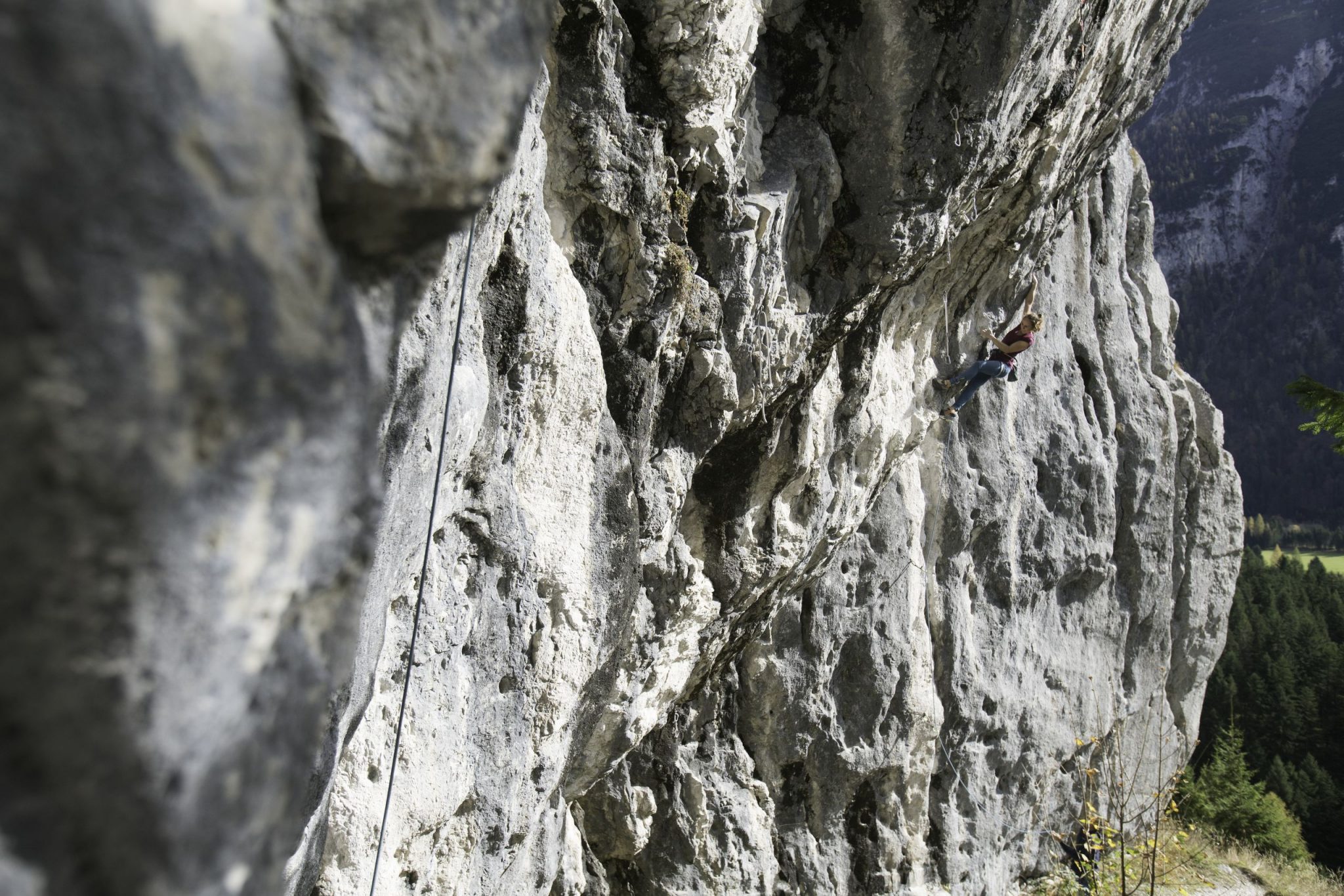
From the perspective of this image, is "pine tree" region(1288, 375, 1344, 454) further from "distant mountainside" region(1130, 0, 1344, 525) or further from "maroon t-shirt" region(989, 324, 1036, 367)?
"distant mountainside" region(1130, 0, 1344, 525)

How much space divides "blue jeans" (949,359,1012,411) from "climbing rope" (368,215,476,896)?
560cm

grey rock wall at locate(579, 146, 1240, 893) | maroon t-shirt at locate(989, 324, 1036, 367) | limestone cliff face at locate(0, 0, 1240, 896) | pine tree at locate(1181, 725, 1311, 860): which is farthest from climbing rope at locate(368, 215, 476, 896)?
pine tree at locate(1181, 725, 1311, 860)

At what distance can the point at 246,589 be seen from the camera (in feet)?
3.14

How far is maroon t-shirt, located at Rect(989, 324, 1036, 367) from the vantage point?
24.9ft

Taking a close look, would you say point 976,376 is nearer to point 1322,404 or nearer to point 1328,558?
point 1322,404

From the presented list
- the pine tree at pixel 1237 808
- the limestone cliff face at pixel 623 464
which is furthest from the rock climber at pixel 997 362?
the pine tree at pixel 1237 808

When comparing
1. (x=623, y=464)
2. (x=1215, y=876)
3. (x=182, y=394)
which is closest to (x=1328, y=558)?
(x=1215, y=876)

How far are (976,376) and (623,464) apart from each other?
4454mm

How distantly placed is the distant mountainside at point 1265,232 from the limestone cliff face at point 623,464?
66839 millimetres

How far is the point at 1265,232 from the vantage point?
232 ft

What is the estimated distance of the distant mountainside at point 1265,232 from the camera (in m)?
67.0

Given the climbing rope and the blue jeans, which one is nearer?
the climbing rope

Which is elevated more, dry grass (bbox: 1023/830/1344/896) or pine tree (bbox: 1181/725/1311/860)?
pine tree (bbox: 1181/725/1311/860)

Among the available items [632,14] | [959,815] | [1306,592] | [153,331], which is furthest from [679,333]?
[1306,592]
